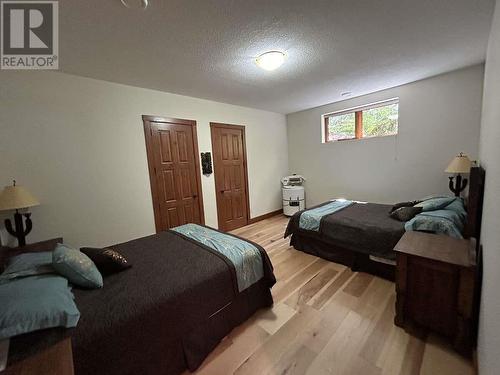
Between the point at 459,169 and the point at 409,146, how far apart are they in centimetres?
94

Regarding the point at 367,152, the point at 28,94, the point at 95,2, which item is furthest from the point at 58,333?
the point at 367,152

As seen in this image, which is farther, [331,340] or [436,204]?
[436,204]

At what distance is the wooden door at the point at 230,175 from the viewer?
3.93 meters

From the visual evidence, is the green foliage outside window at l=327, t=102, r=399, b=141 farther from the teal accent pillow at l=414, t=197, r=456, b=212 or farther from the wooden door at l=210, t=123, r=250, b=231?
the wooden door at l=210, t=123, r=250, b=231

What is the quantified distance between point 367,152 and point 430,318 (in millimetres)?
3058

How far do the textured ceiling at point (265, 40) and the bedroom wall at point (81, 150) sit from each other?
0.87 feet

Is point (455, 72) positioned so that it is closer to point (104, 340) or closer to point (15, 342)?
A: point (104, 340)

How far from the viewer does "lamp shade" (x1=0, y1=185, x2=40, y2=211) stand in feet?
6.13

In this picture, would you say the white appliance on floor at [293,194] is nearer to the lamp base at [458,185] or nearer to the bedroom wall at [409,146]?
the bedroom wall at [409,146]

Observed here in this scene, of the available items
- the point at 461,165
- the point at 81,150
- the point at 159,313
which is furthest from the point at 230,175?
the point at 461,165

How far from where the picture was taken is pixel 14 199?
1.90 m

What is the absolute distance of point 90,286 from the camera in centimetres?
140

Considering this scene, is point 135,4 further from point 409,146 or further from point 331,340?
point 409,146

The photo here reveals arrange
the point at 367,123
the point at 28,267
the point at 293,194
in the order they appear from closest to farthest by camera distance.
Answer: the point at 28,267 → the point at 367,123 → the point at 293,194
